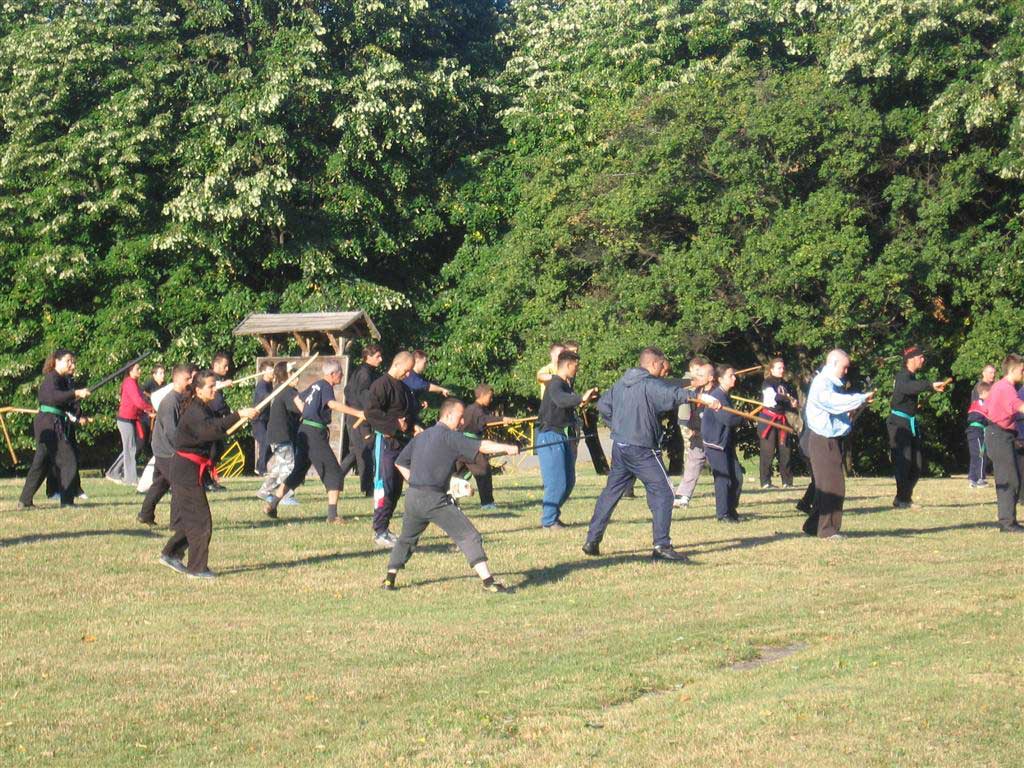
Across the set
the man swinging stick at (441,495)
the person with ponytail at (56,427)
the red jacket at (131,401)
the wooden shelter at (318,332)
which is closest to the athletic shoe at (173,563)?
the man swinging stick at (441,495)

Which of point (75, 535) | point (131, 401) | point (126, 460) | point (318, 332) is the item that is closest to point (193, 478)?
point (75, 535)

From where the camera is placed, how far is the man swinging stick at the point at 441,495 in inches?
458

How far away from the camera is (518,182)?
122ft

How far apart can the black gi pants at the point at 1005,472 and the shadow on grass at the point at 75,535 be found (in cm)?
904

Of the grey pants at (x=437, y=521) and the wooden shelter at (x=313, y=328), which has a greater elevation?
the wooden shelter at (x=313, y=328)

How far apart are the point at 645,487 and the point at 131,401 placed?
9484 millimetres

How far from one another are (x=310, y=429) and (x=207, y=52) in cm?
2355

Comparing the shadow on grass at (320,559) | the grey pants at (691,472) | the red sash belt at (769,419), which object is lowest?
the shadow on grass at (320,559)

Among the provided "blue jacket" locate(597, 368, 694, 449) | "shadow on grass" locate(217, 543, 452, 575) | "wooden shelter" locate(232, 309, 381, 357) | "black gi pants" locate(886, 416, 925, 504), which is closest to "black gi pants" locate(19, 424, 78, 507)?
"shadow on grass" locate(217, 543, 452, 575)

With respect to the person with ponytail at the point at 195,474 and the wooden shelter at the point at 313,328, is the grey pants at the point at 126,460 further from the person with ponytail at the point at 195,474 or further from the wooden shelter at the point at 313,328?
the person with ponytail at the point at 195,474

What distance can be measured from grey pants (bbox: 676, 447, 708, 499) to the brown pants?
3.86 metres

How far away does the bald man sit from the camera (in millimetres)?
14461

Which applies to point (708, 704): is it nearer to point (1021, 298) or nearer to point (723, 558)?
point (723, 558)

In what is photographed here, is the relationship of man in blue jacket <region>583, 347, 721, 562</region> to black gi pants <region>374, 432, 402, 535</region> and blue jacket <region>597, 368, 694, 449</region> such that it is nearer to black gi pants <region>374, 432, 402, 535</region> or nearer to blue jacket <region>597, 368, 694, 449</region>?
blue jacket <region>597, 368, 694, 449</region>
